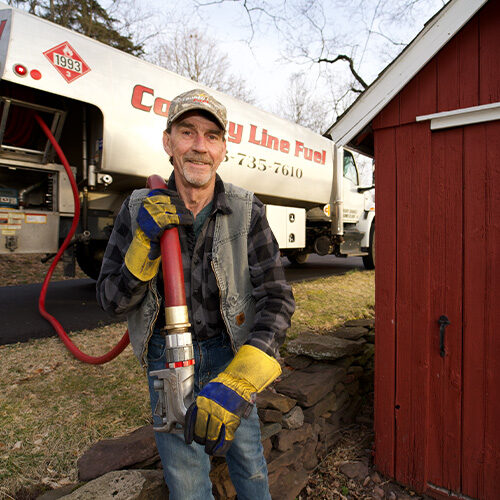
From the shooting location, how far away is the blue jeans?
159 centimetres

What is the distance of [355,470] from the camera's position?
122 inches

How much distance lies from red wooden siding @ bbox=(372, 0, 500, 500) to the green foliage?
15355mm

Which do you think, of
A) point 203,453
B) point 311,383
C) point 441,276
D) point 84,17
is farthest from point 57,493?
point 84,17

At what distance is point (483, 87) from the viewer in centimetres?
252

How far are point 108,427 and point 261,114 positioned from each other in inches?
228

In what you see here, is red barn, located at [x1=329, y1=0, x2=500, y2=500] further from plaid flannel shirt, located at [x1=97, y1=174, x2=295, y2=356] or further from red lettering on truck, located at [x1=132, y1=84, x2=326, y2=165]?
red lettering on truck, located at [x1=132, y1=84, x2=326, y2=165]

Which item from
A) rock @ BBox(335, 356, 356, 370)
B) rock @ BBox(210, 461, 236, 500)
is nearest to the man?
rock @ BBox(210, 461, 236, 500)

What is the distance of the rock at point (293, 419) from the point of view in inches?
114

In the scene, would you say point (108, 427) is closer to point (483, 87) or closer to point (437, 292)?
point (437, 292)

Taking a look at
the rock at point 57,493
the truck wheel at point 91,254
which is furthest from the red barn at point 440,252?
the truck wheel at point 91,254

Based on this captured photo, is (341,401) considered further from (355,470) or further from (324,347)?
(355,470)

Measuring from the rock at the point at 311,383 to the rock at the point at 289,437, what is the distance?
0.66 feet

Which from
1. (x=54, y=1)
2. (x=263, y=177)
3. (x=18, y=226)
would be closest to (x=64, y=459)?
(x=18, y=226)

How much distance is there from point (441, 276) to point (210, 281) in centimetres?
187
